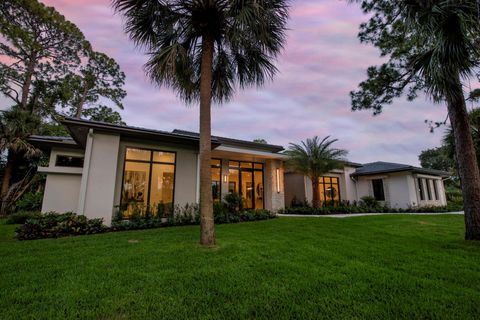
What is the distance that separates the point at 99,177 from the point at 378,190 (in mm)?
18930

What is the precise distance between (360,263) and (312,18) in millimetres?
8327

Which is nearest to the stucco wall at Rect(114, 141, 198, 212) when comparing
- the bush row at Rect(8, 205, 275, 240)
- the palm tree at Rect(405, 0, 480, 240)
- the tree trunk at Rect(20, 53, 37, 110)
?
the bush row at Rect(8, 205, 275, 240)

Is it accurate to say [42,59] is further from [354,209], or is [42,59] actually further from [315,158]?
[354,209]

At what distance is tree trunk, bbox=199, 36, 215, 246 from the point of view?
502 centimetres

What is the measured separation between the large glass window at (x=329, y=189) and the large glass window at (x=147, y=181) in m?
12.0

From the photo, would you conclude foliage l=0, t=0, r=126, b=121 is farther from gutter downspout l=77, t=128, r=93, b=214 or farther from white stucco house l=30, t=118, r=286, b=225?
gutter downspout l=77, t=128, r=93, b=214

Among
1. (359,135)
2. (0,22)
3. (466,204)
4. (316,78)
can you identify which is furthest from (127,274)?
(359,135)

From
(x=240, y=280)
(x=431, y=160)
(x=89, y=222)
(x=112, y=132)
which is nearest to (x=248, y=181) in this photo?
(x=112, y=132)

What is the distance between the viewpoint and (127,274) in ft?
10.8

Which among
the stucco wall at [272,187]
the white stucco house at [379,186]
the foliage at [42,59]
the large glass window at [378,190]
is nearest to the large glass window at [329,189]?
the white stucco house at [379,186]

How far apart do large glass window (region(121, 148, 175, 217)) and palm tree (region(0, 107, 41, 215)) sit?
7769 mm

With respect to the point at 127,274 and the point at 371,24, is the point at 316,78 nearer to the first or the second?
the point at 371,24

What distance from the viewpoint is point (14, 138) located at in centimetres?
1144

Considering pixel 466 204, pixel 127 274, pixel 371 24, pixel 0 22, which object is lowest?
pixel 127 274
